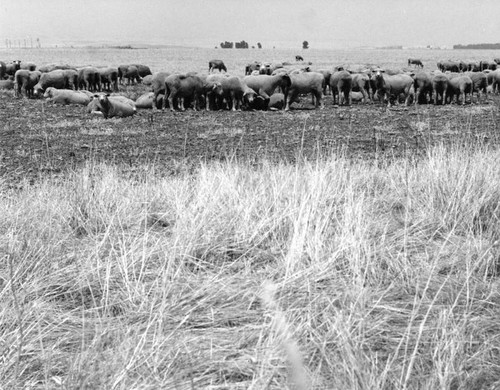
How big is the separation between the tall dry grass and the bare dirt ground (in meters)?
2.28

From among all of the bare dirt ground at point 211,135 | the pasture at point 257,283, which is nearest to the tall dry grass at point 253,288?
the pasture at point 257,283

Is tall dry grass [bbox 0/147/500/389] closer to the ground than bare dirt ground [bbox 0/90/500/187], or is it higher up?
higher up

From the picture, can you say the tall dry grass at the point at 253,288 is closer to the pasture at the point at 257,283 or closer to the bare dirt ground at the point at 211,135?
the pasture at the point at 257,283

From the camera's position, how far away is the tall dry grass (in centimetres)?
280

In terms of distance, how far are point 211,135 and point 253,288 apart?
9150 millimetres

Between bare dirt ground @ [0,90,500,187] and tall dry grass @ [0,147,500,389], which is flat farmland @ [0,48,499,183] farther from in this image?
tall dry grass @ [0,147,500,389]

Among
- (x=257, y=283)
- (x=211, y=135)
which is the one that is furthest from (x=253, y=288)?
(x=211, y=135)

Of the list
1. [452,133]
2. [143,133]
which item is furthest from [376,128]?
[143,133]

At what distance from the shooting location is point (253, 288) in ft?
12.6

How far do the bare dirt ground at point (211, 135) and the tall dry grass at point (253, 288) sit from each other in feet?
7.47

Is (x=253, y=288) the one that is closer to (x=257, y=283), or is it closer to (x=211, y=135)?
(x=257, y=283)

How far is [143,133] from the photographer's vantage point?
516 inches

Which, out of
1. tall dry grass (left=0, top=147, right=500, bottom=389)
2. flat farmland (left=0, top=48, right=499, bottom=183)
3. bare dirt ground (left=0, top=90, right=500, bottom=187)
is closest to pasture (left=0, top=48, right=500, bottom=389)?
tall dry grass (left=0, top=147, right=500, bottom=389)

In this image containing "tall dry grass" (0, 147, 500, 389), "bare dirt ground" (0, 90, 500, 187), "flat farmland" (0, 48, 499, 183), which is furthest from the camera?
"flat farmland" (0, 48, 499, 183)
